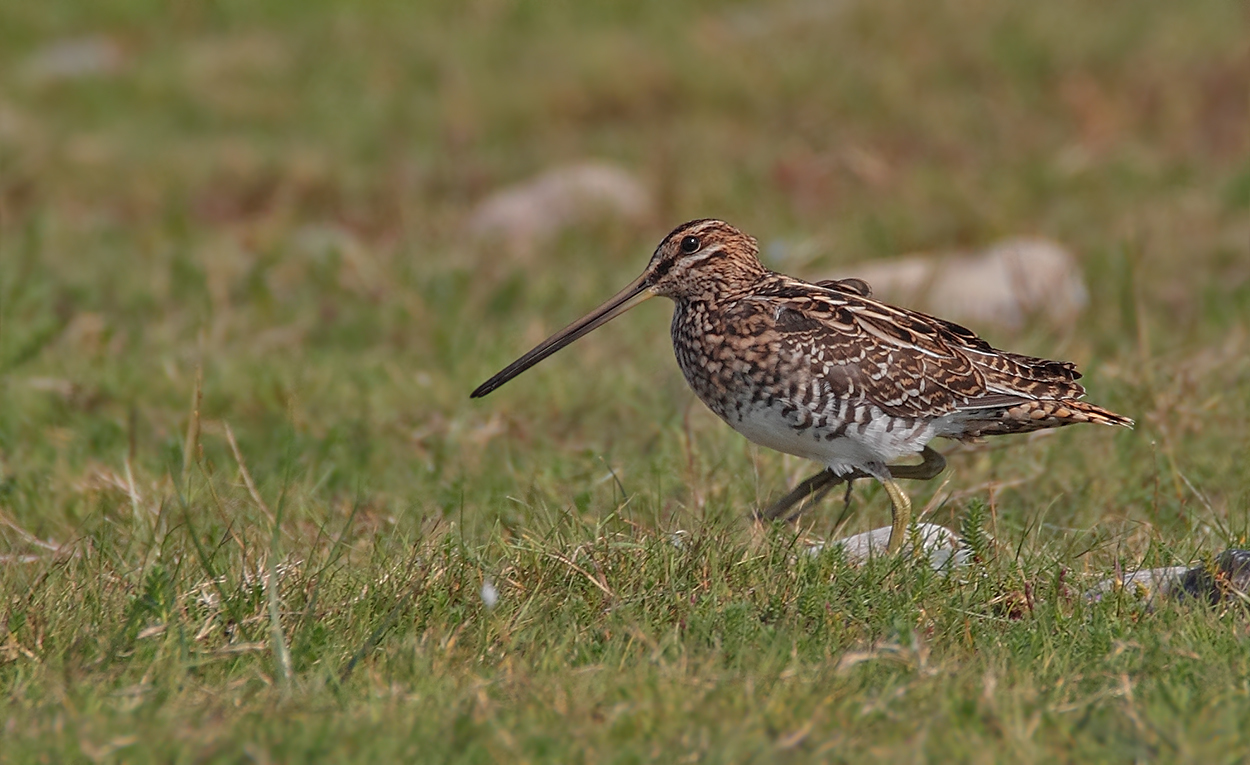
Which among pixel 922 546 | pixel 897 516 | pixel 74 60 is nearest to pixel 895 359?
pixel 897 516

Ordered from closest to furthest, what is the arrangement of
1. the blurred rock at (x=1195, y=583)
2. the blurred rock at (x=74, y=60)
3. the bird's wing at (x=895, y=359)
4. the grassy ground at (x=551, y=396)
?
the grassy ground at (x=551, y=396)
the blurred rock at (x=1195, y=583)
the bird's wing at (x=895, y=359)
the blurred rock at (x=74, y=60)

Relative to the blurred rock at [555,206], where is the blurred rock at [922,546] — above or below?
above

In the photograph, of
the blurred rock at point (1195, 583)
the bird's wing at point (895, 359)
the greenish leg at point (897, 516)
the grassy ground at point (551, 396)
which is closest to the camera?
the grassy ground at point (551, 396)

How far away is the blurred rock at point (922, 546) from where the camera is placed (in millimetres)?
4781

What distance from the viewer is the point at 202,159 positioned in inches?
460

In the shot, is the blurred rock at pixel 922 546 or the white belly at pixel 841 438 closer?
the blurred rock at pixel 922 546

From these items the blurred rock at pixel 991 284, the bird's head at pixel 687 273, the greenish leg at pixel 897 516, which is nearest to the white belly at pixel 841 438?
the greenish leg at pixel 897 516

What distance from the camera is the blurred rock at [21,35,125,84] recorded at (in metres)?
13.4

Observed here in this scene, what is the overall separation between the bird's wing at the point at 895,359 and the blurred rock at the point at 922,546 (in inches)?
14.9

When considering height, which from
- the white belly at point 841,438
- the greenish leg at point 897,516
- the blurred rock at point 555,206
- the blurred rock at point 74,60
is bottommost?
the blurred rock at point 555,206

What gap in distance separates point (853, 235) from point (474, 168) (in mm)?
2799

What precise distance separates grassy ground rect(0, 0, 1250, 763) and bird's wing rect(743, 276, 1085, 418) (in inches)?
15.1

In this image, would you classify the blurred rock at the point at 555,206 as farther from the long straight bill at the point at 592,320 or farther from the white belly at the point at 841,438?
the white belly at the point at 841,438

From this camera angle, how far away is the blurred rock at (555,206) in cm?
1057
